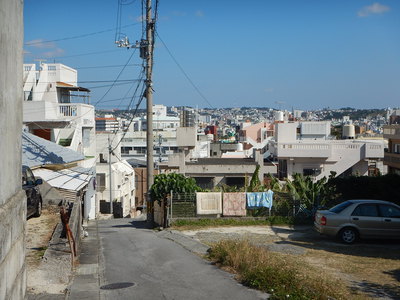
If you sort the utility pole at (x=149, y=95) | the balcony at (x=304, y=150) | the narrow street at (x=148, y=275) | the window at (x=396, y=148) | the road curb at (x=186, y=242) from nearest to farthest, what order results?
the narrow street at (x=148, y=275)
the road curb at (x=186, y=242)
the utility pole at (x=149, y=95)
the window at (x=396, y=148)
the balcony at (x=304, y=150)

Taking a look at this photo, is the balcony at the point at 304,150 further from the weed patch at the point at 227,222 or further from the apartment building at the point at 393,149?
the weed patch at the point at 227,222

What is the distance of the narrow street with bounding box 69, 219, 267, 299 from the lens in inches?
414

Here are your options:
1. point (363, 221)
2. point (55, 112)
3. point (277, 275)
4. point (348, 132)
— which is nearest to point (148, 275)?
point (277, 275)

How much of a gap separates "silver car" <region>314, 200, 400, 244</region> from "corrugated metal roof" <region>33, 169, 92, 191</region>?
409 inches

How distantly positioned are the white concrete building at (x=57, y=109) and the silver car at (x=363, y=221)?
19.7 metres

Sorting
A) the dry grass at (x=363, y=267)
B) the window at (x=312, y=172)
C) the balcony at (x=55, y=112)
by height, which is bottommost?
the dry grass at (x=363, y=267)

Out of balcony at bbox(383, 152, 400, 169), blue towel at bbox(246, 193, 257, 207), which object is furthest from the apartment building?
blue towel at bbox(246, 193, 257, 207)

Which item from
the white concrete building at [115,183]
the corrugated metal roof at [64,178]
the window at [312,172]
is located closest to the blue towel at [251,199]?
the corrugated metal roof at [64,178]

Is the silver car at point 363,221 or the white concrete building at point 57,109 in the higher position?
the white concrete building at point 57,109

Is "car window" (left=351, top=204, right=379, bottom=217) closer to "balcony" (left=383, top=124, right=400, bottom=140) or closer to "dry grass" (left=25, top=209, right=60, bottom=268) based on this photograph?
"dry grass" (left=25, top=209, right=60, bottom=268)

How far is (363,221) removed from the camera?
1678 cm

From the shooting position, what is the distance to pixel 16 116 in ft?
14.6

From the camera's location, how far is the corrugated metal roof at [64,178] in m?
21.1

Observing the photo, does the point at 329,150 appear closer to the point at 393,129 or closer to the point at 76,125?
the point at 393,129
